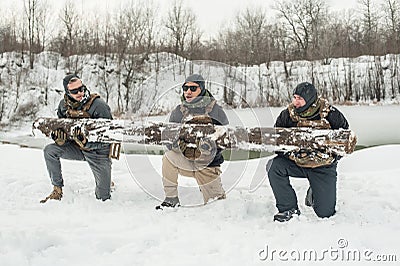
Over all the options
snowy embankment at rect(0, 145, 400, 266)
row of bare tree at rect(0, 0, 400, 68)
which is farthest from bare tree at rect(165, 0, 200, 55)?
snowy embankment at rect(0, 145, 400, 266)

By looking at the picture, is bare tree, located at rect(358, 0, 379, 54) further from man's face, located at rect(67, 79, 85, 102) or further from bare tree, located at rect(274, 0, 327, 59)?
man's face, located at rect(67, 79, 85, 102)

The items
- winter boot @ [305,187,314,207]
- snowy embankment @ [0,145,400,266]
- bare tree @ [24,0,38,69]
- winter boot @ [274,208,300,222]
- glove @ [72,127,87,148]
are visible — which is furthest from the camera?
bare tree @ [24,0,38,69]

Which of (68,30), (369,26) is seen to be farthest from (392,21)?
(68,30)

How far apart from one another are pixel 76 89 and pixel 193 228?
4.82ft

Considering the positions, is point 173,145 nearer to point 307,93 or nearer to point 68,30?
point 307,93

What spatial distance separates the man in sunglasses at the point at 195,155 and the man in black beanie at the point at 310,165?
49cm

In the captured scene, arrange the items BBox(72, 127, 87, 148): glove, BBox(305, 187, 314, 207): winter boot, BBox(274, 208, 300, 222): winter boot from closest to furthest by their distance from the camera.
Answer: BBox(274, 208, 300, 222): winter boot < BBox(305, 187, 314, 207): winter boot < BBox(72, 127, 87, 148): glove

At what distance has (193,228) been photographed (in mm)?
2400

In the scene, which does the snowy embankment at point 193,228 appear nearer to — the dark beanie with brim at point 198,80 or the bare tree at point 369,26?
the dark beanie with brim at point 198,80

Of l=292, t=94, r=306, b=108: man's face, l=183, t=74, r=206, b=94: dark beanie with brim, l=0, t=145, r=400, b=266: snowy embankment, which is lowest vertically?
l=0, t=145, r=400, b=266: snowy embankment

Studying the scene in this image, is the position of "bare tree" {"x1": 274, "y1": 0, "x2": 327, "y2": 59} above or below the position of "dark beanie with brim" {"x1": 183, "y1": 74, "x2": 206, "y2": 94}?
above

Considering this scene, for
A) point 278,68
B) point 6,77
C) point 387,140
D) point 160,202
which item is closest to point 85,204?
point 160,202

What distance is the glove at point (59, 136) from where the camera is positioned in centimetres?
315

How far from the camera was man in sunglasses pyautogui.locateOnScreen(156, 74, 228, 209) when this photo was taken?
296 cm
